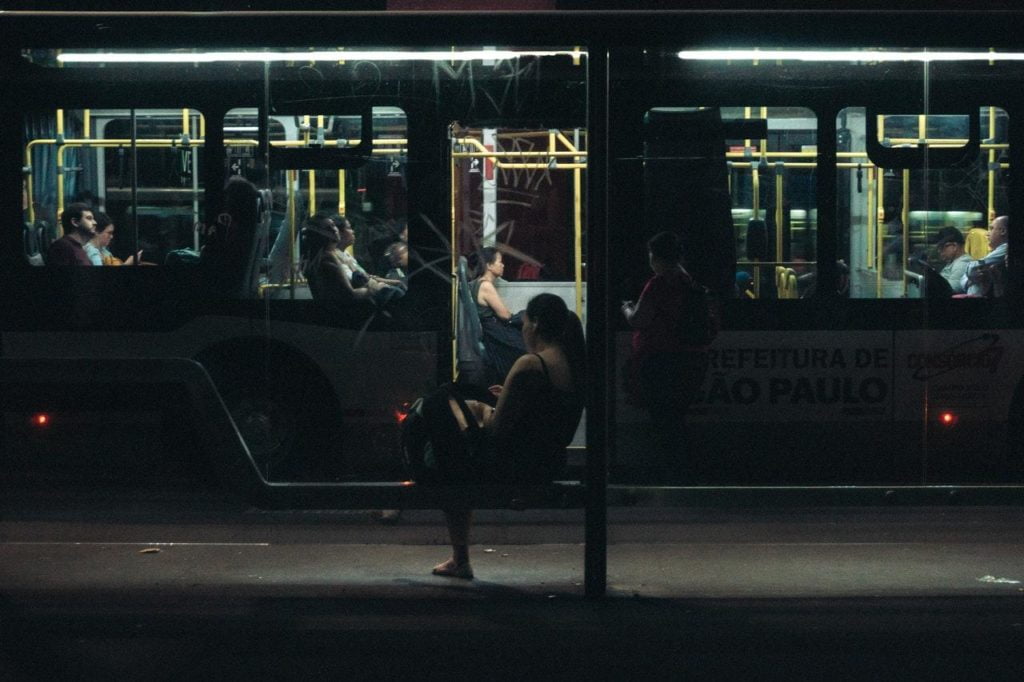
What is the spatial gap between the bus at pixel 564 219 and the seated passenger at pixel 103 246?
49mm

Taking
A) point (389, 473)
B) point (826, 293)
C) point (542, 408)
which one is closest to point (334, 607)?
point (542, 408)

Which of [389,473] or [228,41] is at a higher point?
[228,41]

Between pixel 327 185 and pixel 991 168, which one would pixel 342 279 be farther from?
pixel 991 168

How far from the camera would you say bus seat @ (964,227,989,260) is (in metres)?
9.23

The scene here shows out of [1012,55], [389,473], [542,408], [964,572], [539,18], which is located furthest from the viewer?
[1012,55]

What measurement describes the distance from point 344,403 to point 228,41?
3105 millimetres

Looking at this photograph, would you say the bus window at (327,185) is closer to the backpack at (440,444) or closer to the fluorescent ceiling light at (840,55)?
the fluorescent ceiling light at (840,55)

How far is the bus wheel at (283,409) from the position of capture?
8.89 meters

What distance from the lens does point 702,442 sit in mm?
9180

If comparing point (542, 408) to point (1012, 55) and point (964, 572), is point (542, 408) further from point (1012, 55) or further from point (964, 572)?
point (1012, 55)

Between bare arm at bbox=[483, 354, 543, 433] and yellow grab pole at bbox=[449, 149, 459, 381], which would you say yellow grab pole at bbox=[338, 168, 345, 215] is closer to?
yellow grab pole at bbox=[449, 149, 459, 381]

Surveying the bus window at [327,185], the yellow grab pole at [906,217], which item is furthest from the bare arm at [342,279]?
the yellow grab pole at [906,217]

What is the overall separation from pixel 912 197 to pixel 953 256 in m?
0.46

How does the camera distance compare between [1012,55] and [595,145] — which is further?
[1012,55]
